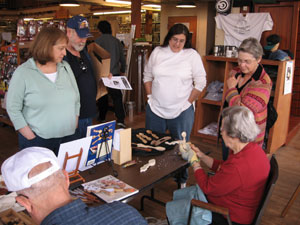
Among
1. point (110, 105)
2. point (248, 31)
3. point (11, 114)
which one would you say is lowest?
point (110, 105)

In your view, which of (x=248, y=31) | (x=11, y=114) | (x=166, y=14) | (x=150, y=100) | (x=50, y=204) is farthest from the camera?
(x=166, y=14)

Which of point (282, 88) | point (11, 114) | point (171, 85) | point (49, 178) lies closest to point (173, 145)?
point (171, 85)

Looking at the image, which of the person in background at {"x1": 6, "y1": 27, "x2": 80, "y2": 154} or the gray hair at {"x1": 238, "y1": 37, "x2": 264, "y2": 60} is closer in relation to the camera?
the person in background at {"x1": 6, "y1": 27, "x2": 80, "y2": 154}

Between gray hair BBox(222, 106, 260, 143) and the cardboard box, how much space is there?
0.67 m

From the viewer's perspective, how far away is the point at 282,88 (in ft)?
13.7

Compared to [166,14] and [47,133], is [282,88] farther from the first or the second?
[166,14]

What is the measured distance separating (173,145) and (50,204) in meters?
1.48

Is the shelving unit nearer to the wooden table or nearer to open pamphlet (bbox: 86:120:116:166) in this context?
the wooden table

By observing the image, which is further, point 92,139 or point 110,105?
point 110,105

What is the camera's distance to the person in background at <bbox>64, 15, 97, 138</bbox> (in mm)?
2471

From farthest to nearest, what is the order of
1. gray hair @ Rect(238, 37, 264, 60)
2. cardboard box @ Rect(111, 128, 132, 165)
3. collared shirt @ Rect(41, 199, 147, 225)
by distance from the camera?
gray hair @ Rect(238, 37, 264, 60)
cardboard box @ Rect(111, 128, 132, 165)
collared shirt @ Rect(41, 199, 147, 225)

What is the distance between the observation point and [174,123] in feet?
9.50

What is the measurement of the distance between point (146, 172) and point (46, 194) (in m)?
1.01

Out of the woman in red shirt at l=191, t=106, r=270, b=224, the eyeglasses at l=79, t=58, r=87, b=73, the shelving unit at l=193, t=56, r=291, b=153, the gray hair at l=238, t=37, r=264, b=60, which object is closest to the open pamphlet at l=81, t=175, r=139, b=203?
the woman in red shirt at l=191, t=106, r=270, b=224
